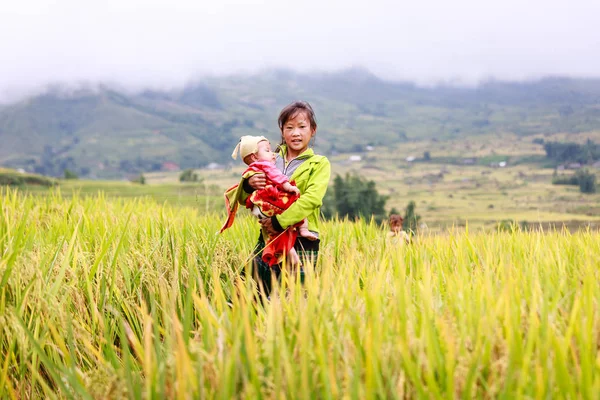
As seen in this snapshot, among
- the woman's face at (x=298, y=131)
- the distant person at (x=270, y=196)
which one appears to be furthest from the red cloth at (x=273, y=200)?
the woman's face at (x=298, y=131)

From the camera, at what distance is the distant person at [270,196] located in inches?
179

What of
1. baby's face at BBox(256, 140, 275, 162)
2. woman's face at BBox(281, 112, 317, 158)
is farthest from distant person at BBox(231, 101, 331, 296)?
baby's face at BBox(256, 140, 275, 162)

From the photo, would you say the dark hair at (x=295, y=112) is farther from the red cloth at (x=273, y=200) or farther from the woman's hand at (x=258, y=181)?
the woman's hand at (x=258, y=181)

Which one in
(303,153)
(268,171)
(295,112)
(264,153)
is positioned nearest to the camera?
(268,171)

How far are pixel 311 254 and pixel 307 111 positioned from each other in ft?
4.22

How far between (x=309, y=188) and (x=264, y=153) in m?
0.48

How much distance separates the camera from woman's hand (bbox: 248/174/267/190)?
14.9ft

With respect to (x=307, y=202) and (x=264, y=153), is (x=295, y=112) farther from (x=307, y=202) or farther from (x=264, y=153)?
(x=307, y=202)

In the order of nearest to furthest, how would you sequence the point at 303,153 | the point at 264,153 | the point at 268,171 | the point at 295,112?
the point at 268,171 < the point at 264,153 < the point at 295,112 < the point at 303,153

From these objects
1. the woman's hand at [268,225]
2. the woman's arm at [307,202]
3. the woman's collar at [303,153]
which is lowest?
the woman's hand at [268,225]

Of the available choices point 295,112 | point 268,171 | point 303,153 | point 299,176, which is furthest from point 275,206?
point 295,112

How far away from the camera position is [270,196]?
458 centimetres

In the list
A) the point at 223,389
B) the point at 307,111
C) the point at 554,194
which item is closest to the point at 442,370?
the point at 223,389

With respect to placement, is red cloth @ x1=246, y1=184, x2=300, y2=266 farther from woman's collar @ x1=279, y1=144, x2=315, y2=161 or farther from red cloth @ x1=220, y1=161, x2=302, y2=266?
woman's collar @ x1=279, y1=144, x2=315, y2=161
